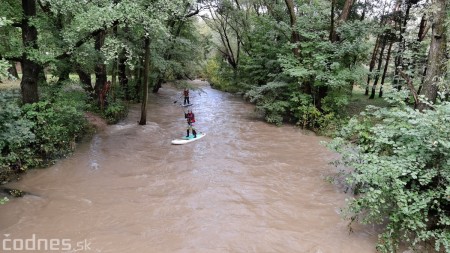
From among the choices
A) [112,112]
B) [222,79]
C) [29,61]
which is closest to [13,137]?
[29,61]

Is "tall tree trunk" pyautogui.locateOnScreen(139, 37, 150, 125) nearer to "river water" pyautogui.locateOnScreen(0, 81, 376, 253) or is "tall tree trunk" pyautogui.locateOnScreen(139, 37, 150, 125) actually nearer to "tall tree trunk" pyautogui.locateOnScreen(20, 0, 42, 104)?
"river water" pyautogui.locateOnScreen(0, 81, 376, 253)

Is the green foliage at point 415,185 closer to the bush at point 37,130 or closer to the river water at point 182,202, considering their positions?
the river water at point 182,202

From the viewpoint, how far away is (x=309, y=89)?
14.6 meters

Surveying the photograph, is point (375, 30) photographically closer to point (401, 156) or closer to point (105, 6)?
point (401, 156)

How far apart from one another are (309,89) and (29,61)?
11.4m

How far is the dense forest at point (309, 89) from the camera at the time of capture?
5.23 metres

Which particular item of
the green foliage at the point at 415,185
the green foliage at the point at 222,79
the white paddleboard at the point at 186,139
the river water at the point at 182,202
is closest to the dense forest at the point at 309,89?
the green foliage at the point at 415,185

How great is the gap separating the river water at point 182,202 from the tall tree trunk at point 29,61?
2316 millimetres

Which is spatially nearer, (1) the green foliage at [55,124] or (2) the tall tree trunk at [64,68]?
(1) the green foliage at [55,124]

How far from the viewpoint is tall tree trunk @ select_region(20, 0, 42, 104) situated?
8.84 meters

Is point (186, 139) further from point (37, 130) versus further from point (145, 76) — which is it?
point (37, 130)

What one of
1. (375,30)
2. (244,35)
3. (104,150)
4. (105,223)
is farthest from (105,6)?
(244,35)

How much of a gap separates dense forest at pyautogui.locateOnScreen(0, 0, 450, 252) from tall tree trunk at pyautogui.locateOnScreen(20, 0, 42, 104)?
31 millimetres

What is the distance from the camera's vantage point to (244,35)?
25.6 m
